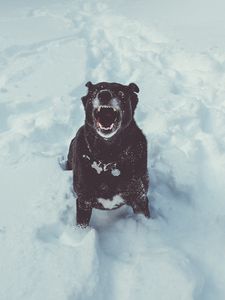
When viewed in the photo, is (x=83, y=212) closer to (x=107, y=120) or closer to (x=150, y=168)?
(x=107, y=120)

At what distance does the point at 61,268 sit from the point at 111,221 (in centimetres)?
72

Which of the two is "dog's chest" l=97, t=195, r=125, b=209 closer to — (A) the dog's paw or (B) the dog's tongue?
(B) the dog's tongue

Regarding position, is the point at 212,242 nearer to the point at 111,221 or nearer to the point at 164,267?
the point at 164,267

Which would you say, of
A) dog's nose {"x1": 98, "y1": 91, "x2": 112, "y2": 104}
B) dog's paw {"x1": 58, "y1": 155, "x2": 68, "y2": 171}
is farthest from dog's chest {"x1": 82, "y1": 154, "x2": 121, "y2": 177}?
dog's paw {"x1": 58, "y1": 155, "x2": 68, "y2": 171}

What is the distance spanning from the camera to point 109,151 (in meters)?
2.79

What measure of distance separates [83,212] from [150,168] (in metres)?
1.01

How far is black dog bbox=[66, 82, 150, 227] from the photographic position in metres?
2.66

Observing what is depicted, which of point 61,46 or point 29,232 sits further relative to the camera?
point 61,46

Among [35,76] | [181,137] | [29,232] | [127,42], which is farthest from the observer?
[127,42]

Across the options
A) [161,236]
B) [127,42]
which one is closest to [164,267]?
[161,236]

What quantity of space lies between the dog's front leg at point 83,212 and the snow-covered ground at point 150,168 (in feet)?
0.24

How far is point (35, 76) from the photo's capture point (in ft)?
20.0

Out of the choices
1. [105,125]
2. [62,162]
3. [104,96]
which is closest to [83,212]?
[105,125]

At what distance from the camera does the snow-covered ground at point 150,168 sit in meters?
2.68
